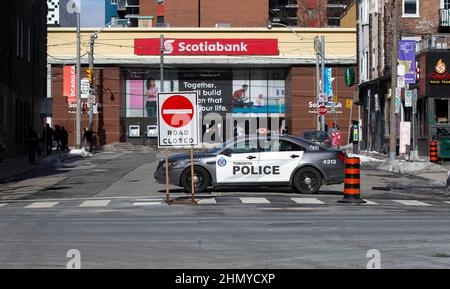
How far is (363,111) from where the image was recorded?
59312mm

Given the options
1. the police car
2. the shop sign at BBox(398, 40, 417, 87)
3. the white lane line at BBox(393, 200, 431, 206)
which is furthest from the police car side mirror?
the shop sign at BBox(398, 40, 417, 87)

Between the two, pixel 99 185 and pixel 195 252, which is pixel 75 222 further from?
pixel 99 185

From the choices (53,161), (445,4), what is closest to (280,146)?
(53,161)

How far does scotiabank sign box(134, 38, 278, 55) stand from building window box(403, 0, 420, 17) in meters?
25.3

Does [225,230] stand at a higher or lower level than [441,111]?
lower

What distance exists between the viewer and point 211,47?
71.9m

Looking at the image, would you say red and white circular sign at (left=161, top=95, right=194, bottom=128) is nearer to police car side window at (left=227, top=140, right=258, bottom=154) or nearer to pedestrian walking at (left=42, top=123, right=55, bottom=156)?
police car side window at (left=227, top=140, right=258, bottom=154)

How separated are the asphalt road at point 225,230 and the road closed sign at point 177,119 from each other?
1.51 metres

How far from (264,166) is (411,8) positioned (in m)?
29.6

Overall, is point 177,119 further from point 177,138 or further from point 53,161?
point 53,161

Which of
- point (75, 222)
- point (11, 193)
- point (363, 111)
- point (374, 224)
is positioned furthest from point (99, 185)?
point (363, 111)

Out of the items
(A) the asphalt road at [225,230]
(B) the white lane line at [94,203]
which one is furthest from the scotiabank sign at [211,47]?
(B) the white lane line at [94,203]

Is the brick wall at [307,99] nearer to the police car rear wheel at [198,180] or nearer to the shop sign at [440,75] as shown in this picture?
the shop sign at [440,75]
